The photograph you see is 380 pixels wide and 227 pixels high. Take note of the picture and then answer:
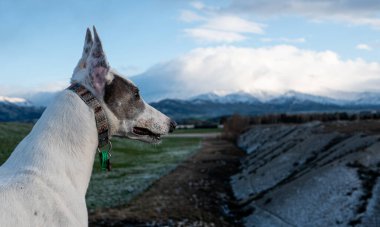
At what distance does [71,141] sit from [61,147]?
13 cm

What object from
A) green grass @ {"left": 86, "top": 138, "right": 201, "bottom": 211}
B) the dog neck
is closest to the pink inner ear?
the dog neck

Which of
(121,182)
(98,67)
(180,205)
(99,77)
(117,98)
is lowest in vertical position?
(121,182)

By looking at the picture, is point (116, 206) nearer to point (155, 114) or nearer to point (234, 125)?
point (155, 114)

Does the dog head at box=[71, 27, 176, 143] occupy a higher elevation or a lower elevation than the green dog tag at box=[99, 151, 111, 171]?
higher

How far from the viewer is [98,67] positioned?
4.99 m

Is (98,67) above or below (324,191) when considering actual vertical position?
above

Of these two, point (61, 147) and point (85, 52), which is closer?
point (61, 147)

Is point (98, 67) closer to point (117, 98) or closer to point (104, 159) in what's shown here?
point (117, 98)

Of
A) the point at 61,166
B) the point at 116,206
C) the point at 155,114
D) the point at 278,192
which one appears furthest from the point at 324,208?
the point at 61,166

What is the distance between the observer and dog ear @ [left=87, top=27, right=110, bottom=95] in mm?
→ 4934

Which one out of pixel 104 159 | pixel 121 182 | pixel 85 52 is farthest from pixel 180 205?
pixel 85 52

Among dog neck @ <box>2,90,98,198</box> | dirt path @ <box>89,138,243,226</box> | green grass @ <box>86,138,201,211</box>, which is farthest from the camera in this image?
green grass @ <box>86,138,201,211</box>

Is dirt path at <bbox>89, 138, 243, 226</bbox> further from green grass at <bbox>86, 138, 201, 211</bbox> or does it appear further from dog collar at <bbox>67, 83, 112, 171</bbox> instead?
Answer: dog collar at <bbox>67, 83, 112, 171</bbox>

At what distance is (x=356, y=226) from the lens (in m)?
16.3
